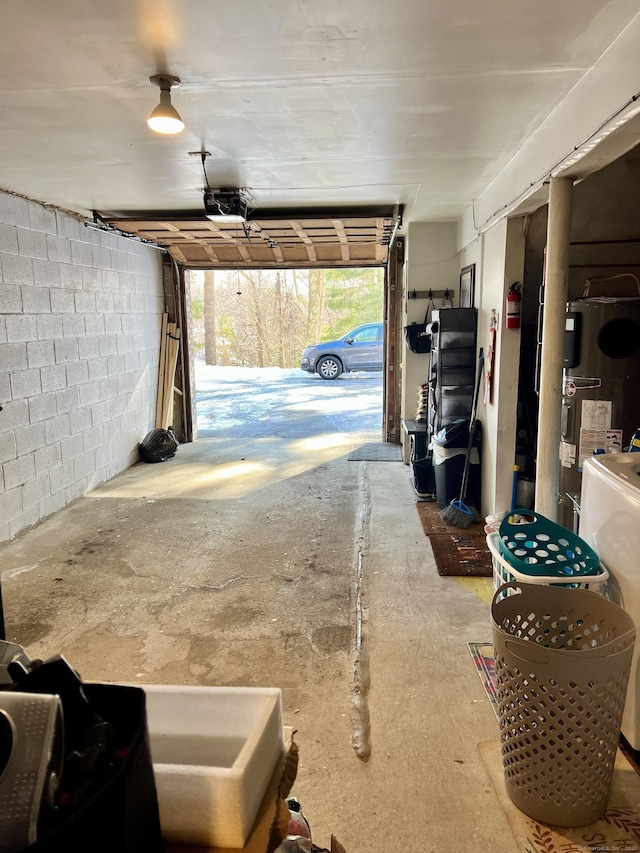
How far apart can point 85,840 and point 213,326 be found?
2094 centimetres

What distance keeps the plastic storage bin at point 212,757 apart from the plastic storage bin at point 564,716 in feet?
3.28

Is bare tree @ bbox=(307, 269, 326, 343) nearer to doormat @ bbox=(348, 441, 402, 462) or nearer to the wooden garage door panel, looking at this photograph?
the wooden garage door panel

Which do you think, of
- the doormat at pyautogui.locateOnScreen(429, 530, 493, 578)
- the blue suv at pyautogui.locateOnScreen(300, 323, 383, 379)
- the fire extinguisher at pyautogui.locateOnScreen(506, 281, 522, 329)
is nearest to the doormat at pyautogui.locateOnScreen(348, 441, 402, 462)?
the doormat at pyautogui.locateOnScreen(429, 530, 493, 578)

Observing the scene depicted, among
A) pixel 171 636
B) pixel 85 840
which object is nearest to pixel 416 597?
pixel 171 636

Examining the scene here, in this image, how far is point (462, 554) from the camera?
400 cm

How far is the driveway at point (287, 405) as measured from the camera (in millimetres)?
8594

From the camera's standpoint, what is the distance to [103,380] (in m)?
5.89

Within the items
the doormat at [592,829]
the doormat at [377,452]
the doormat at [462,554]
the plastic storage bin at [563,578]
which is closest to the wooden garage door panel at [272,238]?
the doormat at [377,452]

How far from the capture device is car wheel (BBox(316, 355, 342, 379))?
45.6 feet

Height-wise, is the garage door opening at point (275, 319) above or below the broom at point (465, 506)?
above

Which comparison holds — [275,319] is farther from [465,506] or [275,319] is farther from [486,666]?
[486,666]

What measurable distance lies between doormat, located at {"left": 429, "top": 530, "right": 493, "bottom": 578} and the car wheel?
9748 millimetres

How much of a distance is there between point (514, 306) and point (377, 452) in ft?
10.7

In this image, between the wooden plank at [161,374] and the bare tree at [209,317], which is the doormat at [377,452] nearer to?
the wooden plank at [161,374]
